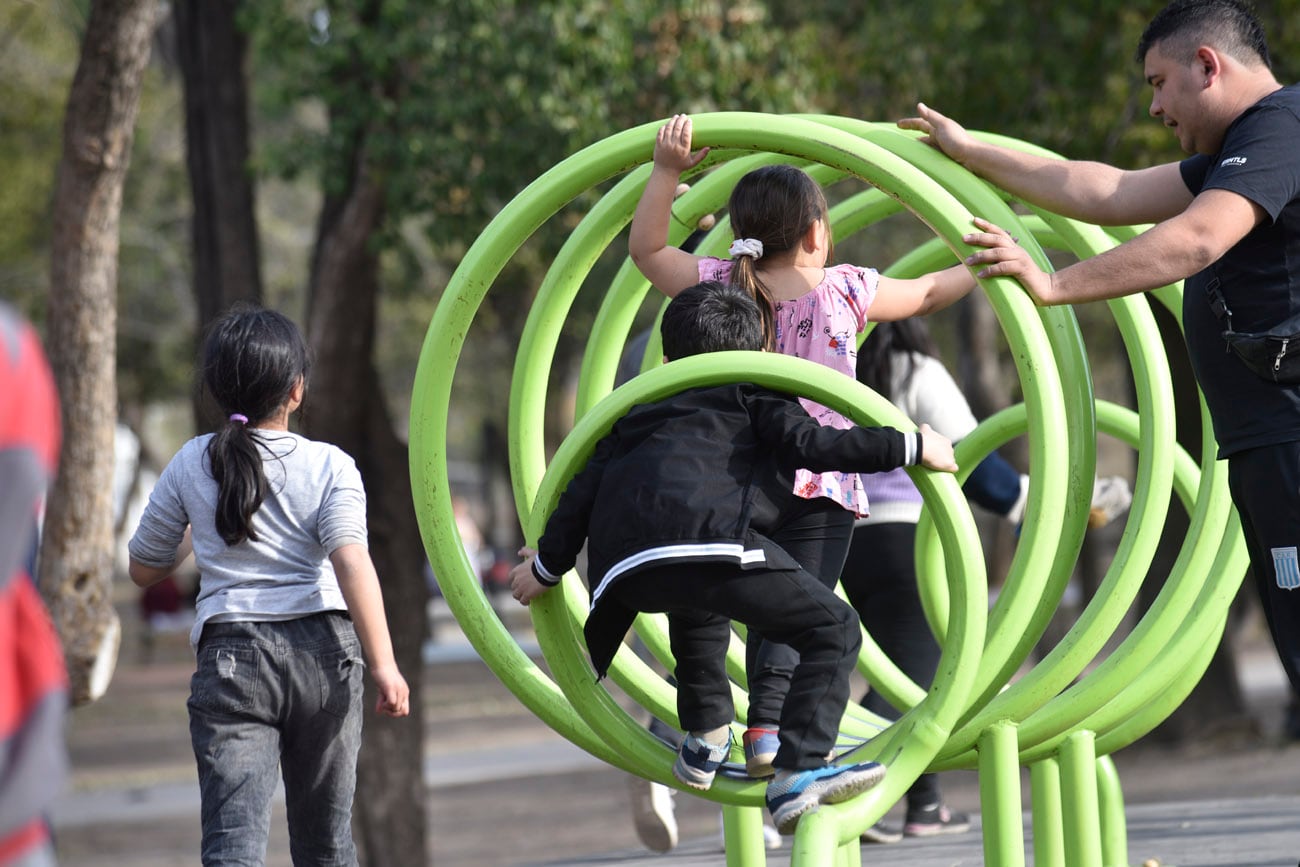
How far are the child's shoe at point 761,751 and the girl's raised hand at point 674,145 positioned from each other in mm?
1278

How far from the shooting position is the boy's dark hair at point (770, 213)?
11.7ft

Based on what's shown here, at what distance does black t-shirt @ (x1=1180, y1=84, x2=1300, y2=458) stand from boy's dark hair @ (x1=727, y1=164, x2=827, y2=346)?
2.74 feet

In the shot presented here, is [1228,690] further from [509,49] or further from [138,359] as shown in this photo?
[138,359]

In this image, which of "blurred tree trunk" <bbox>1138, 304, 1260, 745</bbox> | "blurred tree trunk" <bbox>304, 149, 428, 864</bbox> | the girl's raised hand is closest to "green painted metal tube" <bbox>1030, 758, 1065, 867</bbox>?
the girl's raised hand

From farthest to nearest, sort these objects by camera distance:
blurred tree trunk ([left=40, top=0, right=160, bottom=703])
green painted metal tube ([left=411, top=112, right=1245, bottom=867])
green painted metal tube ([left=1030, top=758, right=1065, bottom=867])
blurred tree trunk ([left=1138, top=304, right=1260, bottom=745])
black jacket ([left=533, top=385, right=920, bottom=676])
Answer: blurred tree trunk ([left=1138, top=304, right=1260, bottom=745]), blurred tree trunk ([left=40, top=0, right=160, bottom=703]), green painted metal tube ([left=1030, top=758, right=1065, bottom=867]), green painted metal tube ([left=411, top=112, right=1245, bottom=867]), black jacket ([left=533, top=385, right=920, bottom=676])

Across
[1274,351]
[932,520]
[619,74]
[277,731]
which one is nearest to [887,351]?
[932,520]

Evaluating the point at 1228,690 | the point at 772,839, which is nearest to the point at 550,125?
the point at 772,839

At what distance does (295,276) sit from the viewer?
2386cm

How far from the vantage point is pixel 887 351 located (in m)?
5.21

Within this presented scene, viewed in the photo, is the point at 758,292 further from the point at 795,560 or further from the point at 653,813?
the point at 653,813

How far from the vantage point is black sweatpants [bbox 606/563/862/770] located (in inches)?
126

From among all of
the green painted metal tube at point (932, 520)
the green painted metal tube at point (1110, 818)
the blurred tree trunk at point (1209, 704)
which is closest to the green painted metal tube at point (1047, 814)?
the green painted metal tube at point (932, 520)

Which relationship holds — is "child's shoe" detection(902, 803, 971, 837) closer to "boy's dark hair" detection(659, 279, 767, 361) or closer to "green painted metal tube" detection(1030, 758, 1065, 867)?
"green painted metal tube" detection(1030, 758, 1065, 867)

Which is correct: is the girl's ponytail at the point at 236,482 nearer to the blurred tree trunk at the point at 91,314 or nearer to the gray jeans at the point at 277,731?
the gray jeans at the point at 277,731
